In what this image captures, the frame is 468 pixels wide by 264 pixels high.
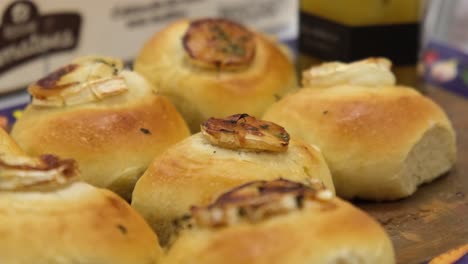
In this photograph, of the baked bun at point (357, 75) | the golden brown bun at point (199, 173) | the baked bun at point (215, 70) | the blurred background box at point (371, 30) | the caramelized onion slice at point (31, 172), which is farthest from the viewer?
the blurred background box at point (371, 30)

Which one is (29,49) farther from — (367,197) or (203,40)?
(367,197)

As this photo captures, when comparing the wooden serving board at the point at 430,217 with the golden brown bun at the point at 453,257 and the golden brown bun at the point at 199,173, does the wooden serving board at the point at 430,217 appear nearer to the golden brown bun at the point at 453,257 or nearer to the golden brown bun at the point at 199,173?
the golden brown bun at the point at 453,257

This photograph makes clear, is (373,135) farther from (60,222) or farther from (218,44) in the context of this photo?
(60,222)

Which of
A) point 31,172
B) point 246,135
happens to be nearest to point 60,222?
point 31,172

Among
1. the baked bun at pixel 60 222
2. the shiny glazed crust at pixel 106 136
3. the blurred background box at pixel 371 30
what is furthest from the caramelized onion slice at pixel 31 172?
the blurred background box at pixel 371 30

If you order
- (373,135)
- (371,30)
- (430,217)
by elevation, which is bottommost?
(430,217)

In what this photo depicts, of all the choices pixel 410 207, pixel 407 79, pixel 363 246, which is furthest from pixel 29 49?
pixel 363 246
